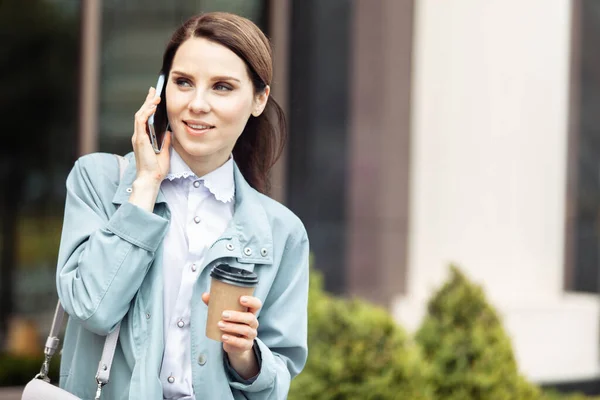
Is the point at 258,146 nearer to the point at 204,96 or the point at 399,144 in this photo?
the point at 204,96

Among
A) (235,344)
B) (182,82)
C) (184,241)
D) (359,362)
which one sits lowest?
(359,362)

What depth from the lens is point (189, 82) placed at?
2160 mm

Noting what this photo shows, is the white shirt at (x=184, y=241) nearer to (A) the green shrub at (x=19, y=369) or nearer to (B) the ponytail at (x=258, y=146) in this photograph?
(B) the ponytail at (x=258, y=146)

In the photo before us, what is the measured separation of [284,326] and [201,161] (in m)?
0.45

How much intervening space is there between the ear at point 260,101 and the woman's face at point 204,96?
0.25ft

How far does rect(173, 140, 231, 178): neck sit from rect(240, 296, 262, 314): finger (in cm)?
38

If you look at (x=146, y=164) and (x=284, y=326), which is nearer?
(x=146, y=164)

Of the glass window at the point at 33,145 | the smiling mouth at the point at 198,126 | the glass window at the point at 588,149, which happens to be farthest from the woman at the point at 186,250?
the glass window at the point at 588,149

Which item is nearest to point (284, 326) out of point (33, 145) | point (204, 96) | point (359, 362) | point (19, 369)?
point (204, 96)

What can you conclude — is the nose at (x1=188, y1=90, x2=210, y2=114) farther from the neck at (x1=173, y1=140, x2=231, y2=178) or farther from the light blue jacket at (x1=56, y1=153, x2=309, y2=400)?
the light blue jacket at (x1=56, y1=153, x2=309, y2=400)

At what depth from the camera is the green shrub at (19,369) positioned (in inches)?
259

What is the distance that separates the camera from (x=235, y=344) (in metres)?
2.01

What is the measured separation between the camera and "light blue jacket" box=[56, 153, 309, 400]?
201 centimetres

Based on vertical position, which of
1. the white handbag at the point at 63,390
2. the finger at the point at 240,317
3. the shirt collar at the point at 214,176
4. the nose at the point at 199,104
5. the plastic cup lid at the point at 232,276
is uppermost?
the nose at the point at 199,104
